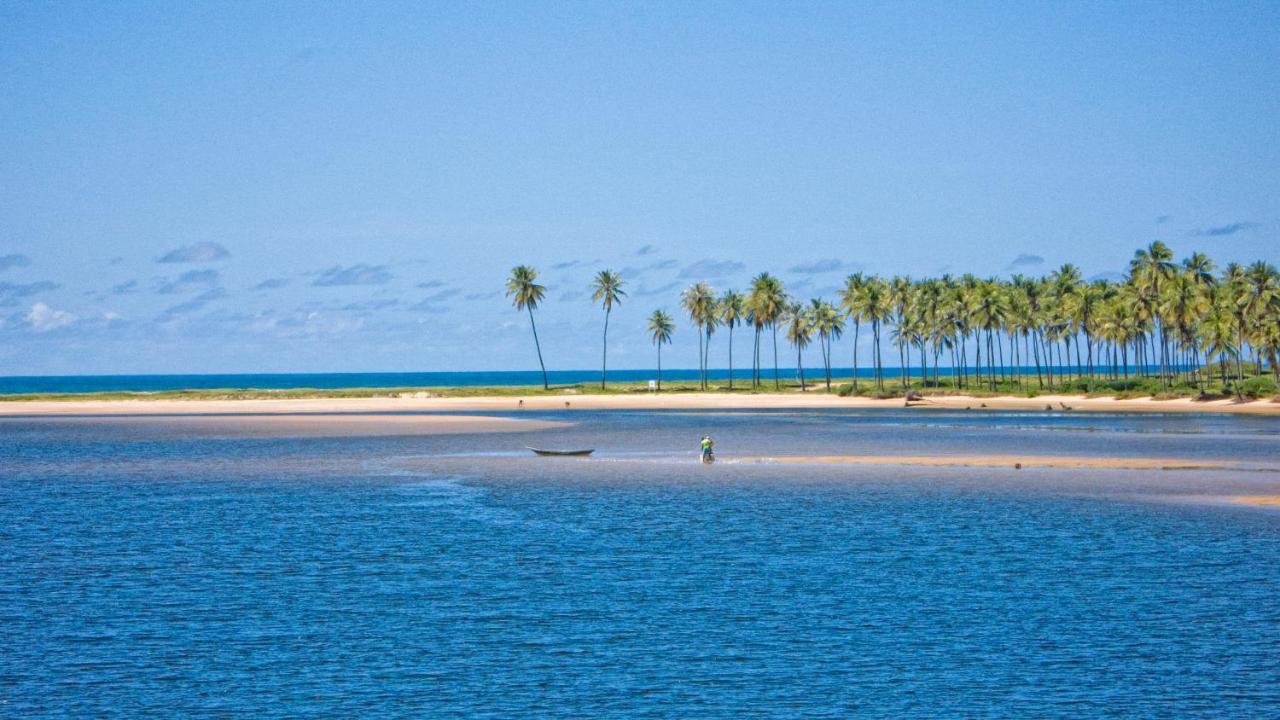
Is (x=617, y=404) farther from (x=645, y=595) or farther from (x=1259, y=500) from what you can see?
(x=645, y=595)

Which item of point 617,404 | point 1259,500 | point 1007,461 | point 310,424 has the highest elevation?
point 617,404

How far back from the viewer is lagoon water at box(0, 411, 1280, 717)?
22484mm

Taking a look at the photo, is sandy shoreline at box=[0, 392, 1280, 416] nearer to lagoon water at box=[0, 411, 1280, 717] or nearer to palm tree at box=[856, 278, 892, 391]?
palm tree at box=[856, 278, 892, 391]

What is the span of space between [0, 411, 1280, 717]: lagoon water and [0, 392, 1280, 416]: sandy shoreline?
91.8 metres

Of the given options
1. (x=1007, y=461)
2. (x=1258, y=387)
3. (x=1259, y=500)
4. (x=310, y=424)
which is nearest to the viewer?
(x=1259, y=500)

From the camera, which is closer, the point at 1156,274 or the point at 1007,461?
the point at 1007,461

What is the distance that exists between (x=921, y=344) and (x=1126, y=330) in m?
36.1

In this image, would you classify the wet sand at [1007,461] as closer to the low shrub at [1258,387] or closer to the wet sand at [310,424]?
the wet sand at [310,424]

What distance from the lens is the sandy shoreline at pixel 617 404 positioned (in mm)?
149875

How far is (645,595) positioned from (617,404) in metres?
147

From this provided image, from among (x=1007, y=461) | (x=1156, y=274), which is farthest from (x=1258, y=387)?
(x=1007, y=461)

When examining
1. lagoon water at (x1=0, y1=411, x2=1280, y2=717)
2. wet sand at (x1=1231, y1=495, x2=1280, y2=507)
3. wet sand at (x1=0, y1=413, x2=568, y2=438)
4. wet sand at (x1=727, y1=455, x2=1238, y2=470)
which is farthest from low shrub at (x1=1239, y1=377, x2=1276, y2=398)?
wet sand at (x1=1231, y1=495, x2=1280, y2=507)

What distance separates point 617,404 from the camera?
585 ft

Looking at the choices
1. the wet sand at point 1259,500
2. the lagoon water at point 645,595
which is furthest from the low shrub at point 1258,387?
the wet sand at point 1259,500
